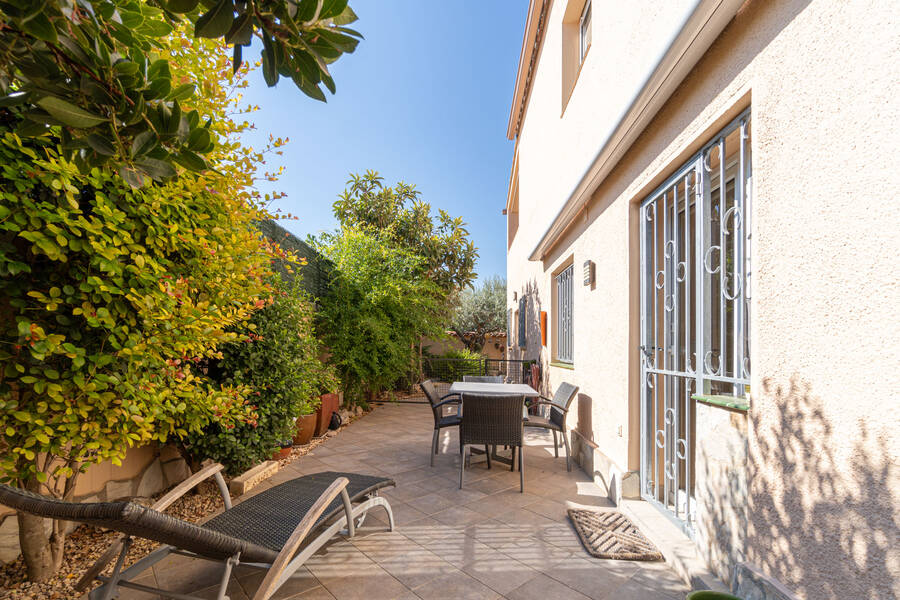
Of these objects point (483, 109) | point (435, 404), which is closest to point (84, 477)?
point (435, 404)

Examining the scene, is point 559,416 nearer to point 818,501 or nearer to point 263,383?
point 263,383

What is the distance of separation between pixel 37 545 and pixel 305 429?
3178mm

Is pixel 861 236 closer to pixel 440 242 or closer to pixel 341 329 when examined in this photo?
pixel 341 329

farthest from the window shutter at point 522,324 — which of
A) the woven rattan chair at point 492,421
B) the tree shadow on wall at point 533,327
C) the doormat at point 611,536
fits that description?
the doormat at point 611,536

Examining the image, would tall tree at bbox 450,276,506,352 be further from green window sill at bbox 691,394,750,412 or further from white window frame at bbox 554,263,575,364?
green window sill at bbox 691,394,750,412

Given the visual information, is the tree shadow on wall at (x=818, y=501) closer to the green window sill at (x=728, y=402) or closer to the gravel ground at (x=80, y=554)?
the green window sill at (x=728, y=402)

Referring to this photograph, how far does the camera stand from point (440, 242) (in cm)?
1219

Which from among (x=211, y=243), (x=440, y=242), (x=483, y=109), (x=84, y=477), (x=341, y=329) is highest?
(x=483, y=109)

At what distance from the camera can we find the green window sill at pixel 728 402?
208cm

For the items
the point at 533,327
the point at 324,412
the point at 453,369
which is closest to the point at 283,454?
the point at 324,412

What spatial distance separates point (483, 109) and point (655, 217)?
17.5 meters

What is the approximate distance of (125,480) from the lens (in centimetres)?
323

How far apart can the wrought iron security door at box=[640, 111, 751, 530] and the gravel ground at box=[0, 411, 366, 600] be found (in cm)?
359

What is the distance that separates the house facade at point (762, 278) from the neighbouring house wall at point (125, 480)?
154 inches
